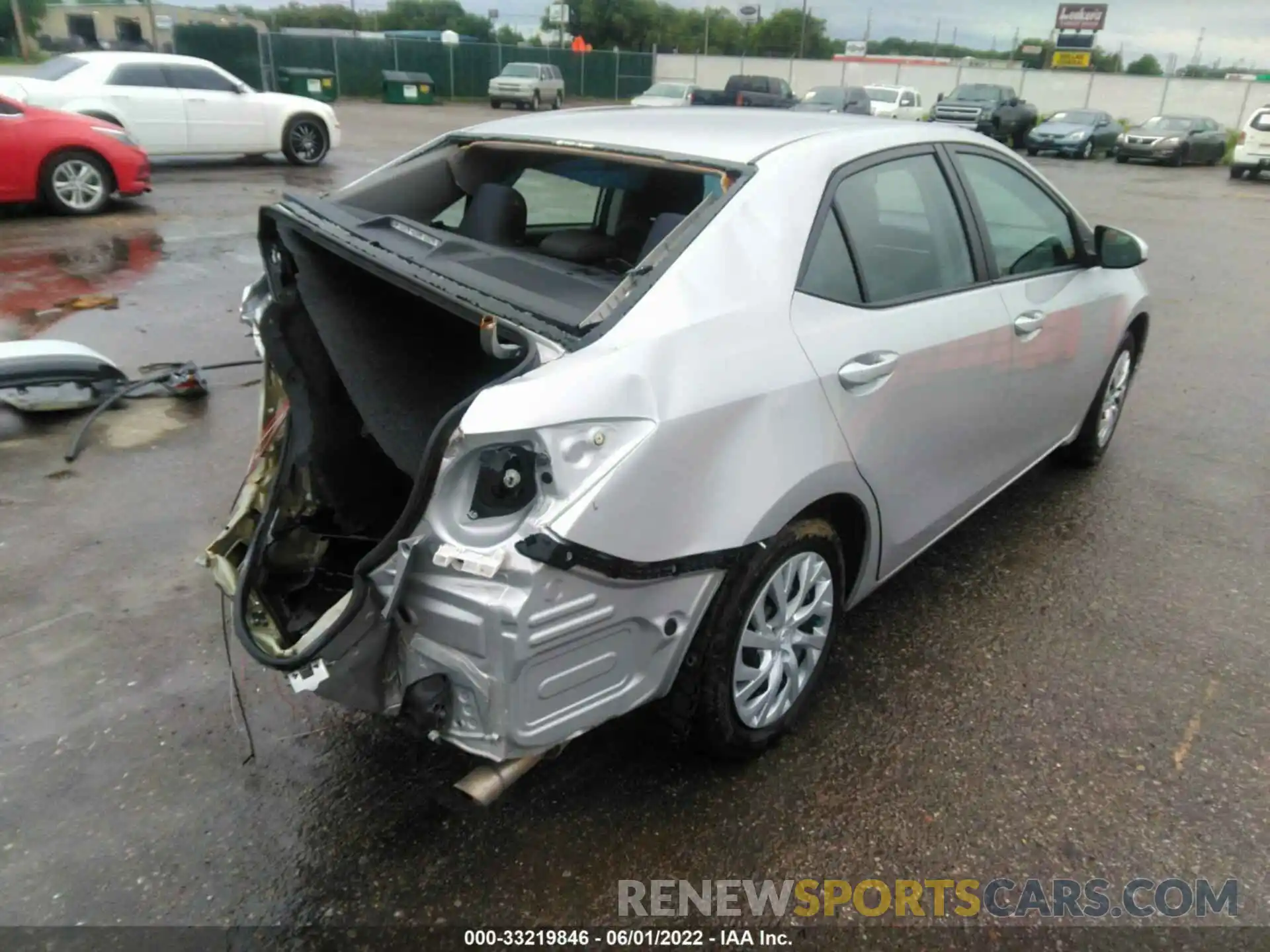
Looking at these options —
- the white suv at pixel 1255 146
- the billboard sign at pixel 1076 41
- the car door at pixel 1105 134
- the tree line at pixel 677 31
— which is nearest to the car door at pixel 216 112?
the white suv at pixel 1255 146

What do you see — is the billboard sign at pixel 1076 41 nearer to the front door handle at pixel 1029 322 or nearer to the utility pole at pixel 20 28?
the utility pole at pixel 20 28

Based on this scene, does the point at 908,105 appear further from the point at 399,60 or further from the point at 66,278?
the point at 66,278

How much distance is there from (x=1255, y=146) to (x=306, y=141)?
21.7 metres

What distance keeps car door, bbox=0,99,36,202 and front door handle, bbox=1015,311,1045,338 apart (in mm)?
9999

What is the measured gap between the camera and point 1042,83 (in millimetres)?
41062

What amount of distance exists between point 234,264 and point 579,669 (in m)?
7.96

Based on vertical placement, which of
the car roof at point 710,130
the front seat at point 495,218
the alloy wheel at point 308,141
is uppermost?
the car roof at point 710,130

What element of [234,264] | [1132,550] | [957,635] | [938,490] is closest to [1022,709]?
[957,635]

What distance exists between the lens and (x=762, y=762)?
106 inches

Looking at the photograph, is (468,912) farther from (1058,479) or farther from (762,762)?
A: (1058,479)

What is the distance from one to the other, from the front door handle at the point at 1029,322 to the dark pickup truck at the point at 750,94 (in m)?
25.4

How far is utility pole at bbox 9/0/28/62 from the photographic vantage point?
42156mm

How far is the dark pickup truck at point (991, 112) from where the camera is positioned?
29009 millimetres

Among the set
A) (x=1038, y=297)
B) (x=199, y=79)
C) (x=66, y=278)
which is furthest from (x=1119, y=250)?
(x=199, y=79)
